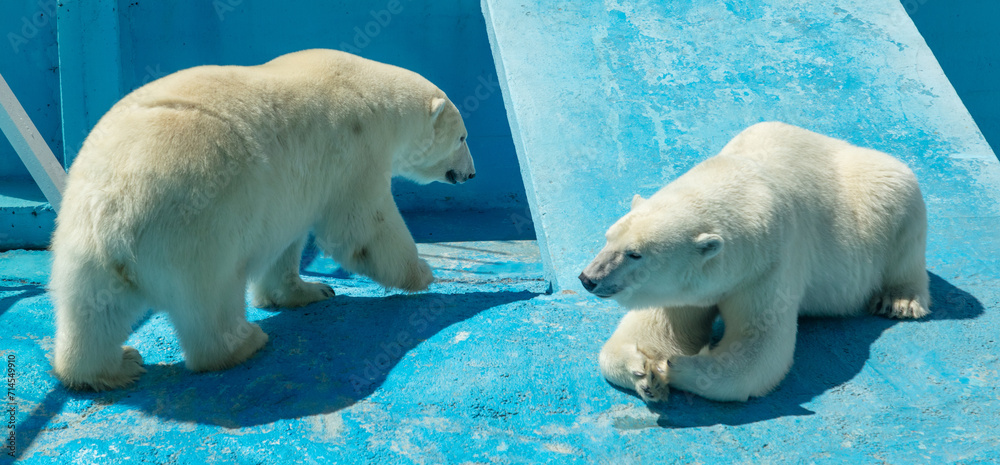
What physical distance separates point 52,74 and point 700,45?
5.21 meters

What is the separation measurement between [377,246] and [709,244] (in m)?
1.79

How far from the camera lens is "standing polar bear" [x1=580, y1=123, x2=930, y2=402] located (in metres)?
2.70

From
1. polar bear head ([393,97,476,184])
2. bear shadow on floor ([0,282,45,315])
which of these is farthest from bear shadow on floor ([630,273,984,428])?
bear shadow on floor ([0,282,45,315])

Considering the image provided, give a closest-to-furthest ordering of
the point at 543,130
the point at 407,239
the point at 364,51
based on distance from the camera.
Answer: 1. the point at 407,239
2. the point at 543,130
3. the point at 364,51

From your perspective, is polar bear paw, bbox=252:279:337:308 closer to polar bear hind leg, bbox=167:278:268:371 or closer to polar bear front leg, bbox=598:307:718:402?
polar bear hind leg, bbox=167:278:268:371

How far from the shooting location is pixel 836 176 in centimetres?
336

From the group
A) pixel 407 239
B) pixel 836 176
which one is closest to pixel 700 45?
pixel 836 176

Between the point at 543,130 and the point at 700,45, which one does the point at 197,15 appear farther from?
the point at 700,45

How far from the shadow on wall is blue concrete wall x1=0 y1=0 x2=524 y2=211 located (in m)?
3.55

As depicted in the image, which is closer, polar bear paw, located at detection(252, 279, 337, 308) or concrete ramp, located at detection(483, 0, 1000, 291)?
polar bear paw, located at detection(252, 279, 337, 308)

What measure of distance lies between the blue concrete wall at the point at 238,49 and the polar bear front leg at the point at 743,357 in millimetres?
4827

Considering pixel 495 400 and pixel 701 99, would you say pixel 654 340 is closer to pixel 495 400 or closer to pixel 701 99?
pixel 495 400

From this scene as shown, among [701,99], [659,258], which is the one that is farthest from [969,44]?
[659,258]

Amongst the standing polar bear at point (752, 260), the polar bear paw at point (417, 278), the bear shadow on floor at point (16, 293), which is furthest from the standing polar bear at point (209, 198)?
the standing polar bear at point (752, 260)
